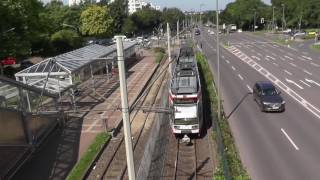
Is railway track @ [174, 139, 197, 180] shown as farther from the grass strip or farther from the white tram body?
the grass strip

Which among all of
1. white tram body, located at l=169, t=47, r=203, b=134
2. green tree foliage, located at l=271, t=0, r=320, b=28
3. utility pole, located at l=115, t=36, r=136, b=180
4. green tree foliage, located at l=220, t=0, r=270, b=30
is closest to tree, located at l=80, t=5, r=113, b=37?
green tree foliage, located at l=271, t=0, r=320, b=28

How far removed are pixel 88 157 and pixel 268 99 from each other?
16312 millimetres

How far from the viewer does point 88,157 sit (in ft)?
91.0

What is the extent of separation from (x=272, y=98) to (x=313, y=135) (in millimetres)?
7402

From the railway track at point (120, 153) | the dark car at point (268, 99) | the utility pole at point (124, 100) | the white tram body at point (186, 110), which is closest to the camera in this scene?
the utility pole at point (124, 100)

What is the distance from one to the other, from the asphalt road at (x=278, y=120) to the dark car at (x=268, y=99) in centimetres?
58

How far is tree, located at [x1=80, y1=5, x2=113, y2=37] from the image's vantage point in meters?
107

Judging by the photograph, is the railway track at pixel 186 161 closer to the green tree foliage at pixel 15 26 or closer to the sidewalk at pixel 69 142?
the sidewalk at pixel 69 142

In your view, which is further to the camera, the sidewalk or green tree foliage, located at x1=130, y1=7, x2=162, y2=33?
green tree foliage, located at x1=130, y1=7, x2=162, y2=33

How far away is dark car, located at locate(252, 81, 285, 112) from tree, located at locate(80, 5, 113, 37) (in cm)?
7346

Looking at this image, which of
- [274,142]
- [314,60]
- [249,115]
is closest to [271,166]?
[274,142]

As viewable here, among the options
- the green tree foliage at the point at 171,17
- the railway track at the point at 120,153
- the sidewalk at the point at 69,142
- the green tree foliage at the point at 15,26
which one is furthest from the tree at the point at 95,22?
the railway track at the point at 120,153

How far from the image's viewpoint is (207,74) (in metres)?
51.5

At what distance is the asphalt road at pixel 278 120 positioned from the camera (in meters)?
25.1
